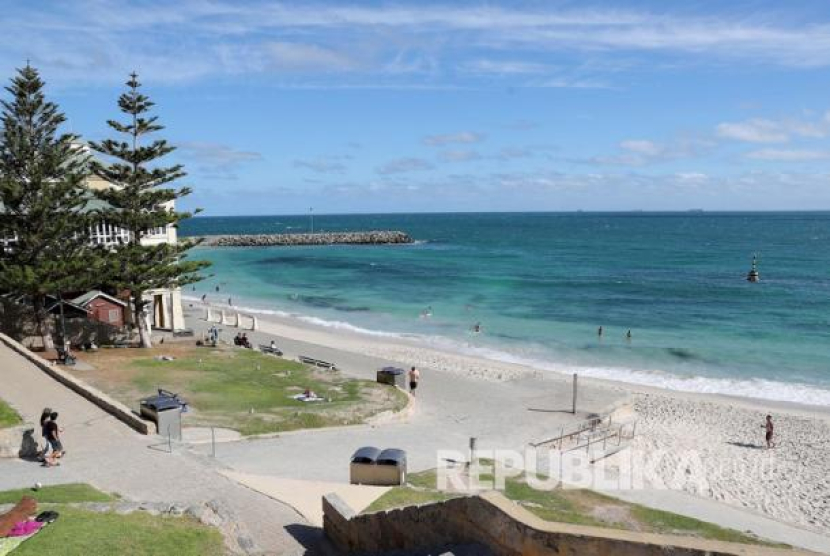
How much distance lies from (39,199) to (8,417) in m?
12.1

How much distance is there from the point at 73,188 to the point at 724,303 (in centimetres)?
4053

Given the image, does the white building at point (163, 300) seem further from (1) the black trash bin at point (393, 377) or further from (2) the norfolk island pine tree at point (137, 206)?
(1) the black trash bin at point (393, 377)

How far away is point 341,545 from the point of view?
878cm

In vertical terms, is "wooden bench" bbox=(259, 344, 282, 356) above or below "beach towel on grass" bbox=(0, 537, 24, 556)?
below

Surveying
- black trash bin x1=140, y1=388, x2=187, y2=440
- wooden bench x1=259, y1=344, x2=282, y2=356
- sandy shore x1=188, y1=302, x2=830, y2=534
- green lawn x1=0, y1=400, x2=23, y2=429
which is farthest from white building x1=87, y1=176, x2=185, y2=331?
black trash bin x1=140, y1=388, x2=187, y2=440

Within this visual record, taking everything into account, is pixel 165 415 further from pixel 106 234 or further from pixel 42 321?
pixel 106 234

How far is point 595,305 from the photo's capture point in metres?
45.5

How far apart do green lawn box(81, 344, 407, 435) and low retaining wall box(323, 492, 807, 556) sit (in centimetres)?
696

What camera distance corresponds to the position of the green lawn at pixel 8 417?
11998 millimetres

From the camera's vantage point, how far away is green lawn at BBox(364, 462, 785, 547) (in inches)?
419

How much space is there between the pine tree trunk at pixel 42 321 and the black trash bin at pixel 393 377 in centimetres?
1194

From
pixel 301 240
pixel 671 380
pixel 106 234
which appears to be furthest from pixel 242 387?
pixel 301 240

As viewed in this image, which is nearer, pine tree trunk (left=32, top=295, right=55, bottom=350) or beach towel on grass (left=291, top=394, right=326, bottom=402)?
beach towel on grass (left=291, top=394, right=326, bottom=402)

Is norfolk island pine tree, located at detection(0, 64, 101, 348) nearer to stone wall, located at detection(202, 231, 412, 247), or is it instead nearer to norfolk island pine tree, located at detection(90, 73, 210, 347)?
norfolk island pine tree, located at detection(90, 73, 210, 347)
